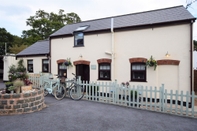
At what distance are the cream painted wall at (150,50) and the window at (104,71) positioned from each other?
1.24 ft

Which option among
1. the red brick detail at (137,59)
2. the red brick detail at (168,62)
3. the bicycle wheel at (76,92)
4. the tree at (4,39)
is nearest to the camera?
the red brick detail at (168,62)

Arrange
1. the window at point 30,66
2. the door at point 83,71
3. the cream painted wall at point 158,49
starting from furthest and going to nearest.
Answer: the window at point 30,66 < the door at point 83,71 < the cream painted wall at point 158,49

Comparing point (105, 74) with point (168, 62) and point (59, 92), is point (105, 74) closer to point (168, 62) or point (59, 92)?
point (59, 92)

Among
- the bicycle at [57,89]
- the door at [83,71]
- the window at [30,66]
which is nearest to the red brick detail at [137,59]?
the door at [83,71]

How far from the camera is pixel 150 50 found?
27.7 feet

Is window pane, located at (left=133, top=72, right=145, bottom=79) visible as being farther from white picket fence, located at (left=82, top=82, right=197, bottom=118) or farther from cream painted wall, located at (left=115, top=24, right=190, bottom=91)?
white picket fence, located at (left=82, top=82, right=197, bottom=118)

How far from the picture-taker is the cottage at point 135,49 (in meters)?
7.64

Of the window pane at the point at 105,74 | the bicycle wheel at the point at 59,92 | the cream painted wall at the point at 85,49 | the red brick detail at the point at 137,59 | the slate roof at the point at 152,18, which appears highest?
the slate roof at the point at 152,18

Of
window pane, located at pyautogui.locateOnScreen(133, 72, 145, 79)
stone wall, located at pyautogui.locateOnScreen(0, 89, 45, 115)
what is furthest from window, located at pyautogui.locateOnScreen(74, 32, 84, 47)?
stone wall, located at pyautogui.locateOnScreen(0, 89, 45, 115)

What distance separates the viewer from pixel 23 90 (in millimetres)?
6156

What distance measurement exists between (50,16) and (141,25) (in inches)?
1241

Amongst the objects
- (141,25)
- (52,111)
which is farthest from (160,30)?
(52,111)

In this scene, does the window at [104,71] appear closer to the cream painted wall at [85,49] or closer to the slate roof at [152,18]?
the cream painted wall at [85,49]

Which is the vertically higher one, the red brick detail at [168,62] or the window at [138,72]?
the red brick detail at [168,62]
